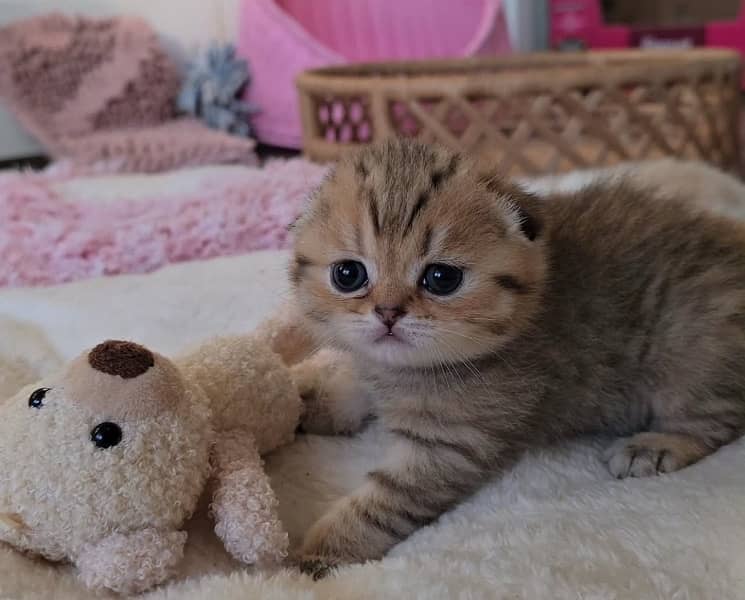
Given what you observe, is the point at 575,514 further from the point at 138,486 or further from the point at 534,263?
the point at 138,486

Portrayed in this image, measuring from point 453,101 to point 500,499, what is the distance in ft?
4.26

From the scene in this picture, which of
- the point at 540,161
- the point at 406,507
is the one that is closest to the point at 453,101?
the point at 540,161

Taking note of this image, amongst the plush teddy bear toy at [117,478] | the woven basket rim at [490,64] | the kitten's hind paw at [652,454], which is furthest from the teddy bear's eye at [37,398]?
the woven basket rim at [490,64]

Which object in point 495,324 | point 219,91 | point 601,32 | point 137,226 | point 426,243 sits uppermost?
point 426,243

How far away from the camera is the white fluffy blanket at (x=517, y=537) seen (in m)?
0.78

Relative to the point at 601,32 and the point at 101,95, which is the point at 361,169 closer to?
the point at 101,95

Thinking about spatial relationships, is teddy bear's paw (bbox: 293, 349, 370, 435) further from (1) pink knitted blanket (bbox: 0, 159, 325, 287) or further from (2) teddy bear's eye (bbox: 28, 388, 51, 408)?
(1) pink knitted blanket (bbox: 0, 159, 325, 287)

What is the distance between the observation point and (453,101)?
2.10 m

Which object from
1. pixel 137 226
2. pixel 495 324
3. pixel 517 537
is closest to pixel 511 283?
pixel 495 324

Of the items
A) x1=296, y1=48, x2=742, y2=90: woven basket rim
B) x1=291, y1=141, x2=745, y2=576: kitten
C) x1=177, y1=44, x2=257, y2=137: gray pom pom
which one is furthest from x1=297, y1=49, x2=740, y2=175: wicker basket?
x1=291, y1=141, x2=745, y2=576: kitten

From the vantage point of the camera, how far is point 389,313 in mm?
919

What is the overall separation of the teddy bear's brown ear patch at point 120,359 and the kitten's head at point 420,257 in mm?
241

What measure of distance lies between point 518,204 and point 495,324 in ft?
0.49

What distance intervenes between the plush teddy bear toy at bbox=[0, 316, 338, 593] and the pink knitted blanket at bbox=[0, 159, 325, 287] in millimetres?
834
